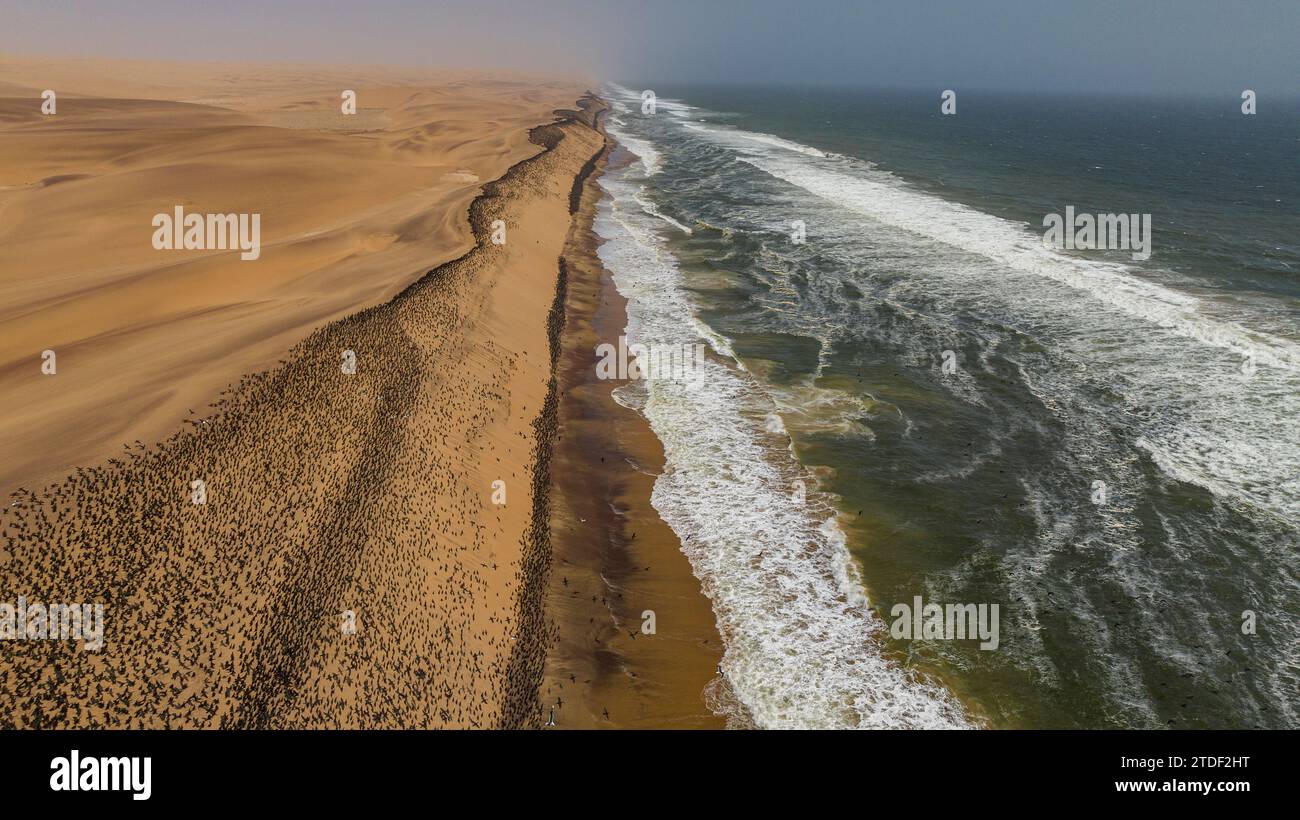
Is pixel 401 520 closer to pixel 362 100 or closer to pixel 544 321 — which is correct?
pixel 544 321

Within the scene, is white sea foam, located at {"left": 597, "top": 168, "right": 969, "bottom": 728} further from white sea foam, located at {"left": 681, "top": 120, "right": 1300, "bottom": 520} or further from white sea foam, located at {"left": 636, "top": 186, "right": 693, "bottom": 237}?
white sea foam, located at {"left": 636, "top": 186, "right": 693, "bottom": 237}

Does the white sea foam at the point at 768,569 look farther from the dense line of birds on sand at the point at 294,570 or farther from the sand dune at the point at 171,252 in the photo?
the sand dune at the point at 171,252

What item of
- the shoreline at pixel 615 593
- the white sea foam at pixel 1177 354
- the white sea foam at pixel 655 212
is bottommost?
the shoreline at pixel 615 593

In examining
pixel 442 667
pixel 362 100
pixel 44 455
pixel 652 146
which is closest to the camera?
pixel 442 667

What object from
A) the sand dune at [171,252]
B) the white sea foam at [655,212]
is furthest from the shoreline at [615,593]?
the white sea foam at [655,212]

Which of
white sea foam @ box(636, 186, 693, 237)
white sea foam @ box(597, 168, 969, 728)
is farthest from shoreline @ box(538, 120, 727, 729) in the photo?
white sea foam @ box(636, 186, 693, 237)

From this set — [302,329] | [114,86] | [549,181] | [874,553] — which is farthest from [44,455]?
[114,86]

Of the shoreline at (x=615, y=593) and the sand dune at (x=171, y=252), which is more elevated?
the sand dune at (x=171, y=252)
